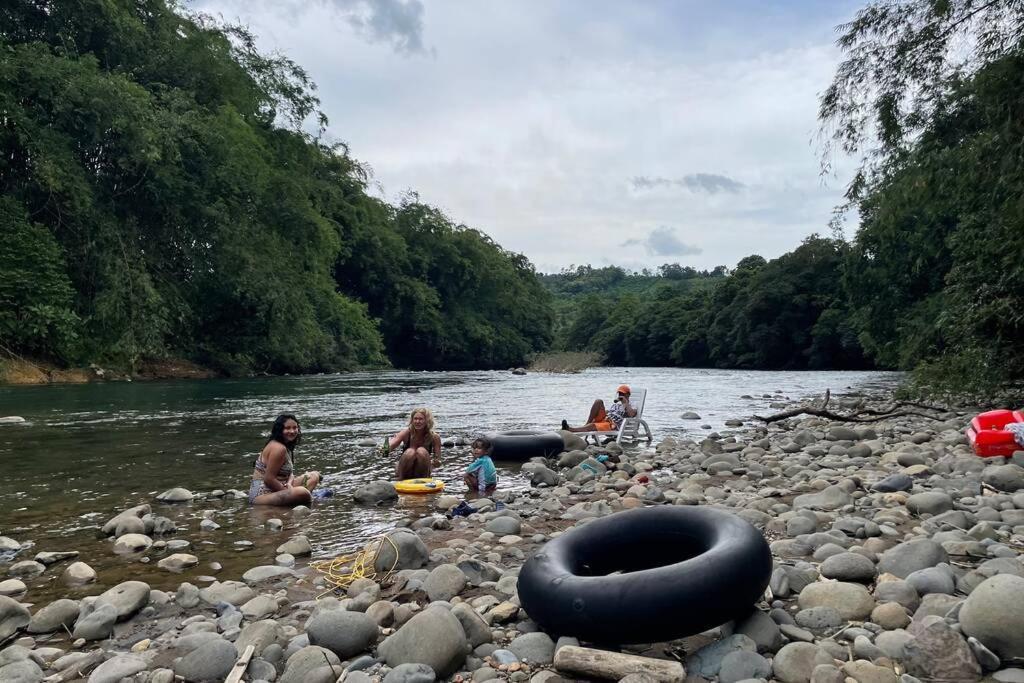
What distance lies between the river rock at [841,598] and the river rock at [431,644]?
177 cm

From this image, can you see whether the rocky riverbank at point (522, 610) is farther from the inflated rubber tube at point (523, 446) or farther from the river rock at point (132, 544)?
the inflated rubber tube at point (523, 446)

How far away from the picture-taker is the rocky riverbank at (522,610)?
10.0 feet

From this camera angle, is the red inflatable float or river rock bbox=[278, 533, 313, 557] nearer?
river rock bbox=[278, 533, 313, 557]

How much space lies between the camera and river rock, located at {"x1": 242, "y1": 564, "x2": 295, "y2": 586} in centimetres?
498

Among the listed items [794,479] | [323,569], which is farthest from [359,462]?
[794,479]

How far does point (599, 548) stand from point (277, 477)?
4633 millimetres

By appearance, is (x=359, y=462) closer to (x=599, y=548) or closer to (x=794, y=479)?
(x=794, y=479)

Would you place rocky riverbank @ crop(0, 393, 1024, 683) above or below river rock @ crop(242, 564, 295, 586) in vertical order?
above

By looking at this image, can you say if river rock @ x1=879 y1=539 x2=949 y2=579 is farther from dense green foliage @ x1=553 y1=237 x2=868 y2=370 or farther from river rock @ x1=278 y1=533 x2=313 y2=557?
dense green foliage @ x1=553 y1=237 x2=868 y2=370

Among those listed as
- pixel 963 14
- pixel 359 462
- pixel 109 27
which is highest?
pixel 109 27

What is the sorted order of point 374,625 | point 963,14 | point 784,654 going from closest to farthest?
1. point 784,654
2. point 374,625
3. point 963,14

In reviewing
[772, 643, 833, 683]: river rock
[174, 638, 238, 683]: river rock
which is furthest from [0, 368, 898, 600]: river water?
[772, 643, 833, 683]: river rock

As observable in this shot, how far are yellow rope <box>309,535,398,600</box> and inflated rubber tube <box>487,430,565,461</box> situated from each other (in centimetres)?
541

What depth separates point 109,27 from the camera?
27.0 meters
